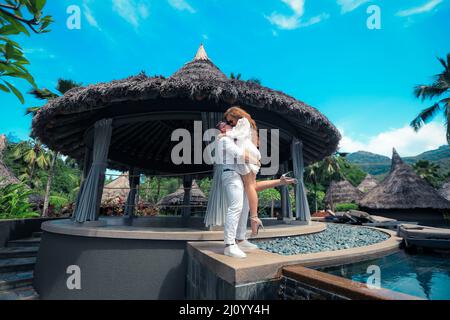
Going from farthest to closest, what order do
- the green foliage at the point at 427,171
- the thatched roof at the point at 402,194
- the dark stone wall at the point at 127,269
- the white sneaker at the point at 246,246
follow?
1. the green foliage at the point at 427,171
2. the thatched roof at the point at 402,194
3. the dark stone wall at the point at 127,269
4. the white sneaker at the point at 246,246

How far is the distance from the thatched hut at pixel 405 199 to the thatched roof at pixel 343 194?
10564 millimetres

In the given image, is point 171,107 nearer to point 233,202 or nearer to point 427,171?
point 233,202

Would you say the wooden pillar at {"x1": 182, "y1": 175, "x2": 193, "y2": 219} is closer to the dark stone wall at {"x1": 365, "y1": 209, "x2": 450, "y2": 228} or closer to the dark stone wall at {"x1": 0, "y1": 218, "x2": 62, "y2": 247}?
the dark stone wall at {"x1": 0, "y1": 218, "x2": 62, "y2": 247}

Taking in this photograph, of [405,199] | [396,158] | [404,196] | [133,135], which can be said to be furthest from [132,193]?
[396,158]

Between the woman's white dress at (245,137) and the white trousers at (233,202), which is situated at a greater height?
the woman's white dress at (245,137)

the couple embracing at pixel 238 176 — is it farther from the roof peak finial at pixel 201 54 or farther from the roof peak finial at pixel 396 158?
the roof peak finial at pixel 396 158

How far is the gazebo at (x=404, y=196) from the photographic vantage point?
16.1 metres

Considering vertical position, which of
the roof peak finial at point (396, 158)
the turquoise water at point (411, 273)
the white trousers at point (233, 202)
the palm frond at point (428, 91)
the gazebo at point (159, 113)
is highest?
the palm frond at point (428, 91)

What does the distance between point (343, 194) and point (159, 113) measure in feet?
99.0

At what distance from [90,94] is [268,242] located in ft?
15.4

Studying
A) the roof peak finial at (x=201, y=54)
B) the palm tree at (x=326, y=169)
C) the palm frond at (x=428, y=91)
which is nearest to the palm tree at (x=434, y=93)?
the palm frond at (x=428, y=91)

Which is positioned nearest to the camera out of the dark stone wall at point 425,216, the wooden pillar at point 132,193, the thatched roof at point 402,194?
the wooden pillar at point 132,193

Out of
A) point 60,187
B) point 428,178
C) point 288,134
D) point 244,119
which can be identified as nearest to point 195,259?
point 244,119
